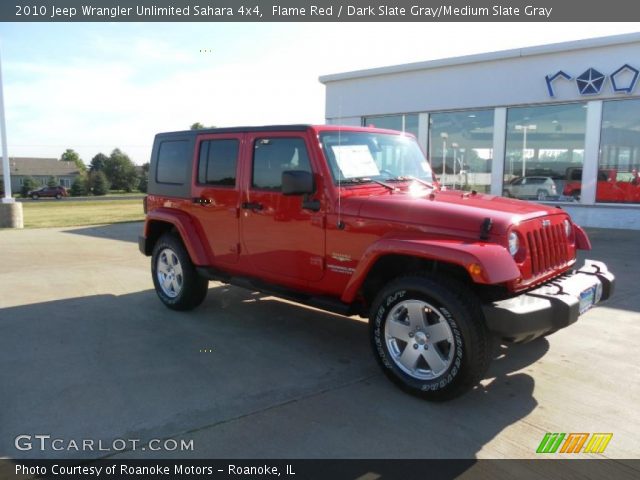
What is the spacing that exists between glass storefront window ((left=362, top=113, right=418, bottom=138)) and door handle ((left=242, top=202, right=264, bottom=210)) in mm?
12367

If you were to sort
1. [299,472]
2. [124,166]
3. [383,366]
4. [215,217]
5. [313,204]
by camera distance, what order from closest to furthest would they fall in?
[299,472] → [383,366] → [313,204] → [215,217] → [124,166]

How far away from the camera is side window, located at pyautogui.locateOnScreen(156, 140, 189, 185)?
5719 mm

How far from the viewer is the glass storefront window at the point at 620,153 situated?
13.1m

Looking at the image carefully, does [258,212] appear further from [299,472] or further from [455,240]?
[299,472]

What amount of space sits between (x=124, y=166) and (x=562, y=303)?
87.8m

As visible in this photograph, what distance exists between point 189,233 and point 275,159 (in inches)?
56.3

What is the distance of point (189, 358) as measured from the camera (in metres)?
4.35

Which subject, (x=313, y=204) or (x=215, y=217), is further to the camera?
(x=215, y=217)

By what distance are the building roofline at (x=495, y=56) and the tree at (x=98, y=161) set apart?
79245mm

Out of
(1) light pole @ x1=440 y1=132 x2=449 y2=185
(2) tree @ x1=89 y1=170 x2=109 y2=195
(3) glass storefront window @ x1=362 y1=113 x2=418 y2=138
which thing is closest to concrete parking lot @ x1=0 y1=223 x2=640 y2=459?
(1) light pole @ x1=440 y1=132 x2=449 y2=185

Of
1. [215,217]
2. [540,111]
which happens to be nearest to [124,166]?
[540,111]

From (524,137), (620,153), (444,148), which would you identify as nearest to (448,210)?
(620,153)

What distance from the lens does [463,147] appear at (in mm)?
15867

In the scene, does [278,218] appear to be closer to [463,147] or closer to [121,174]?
[463,147]
